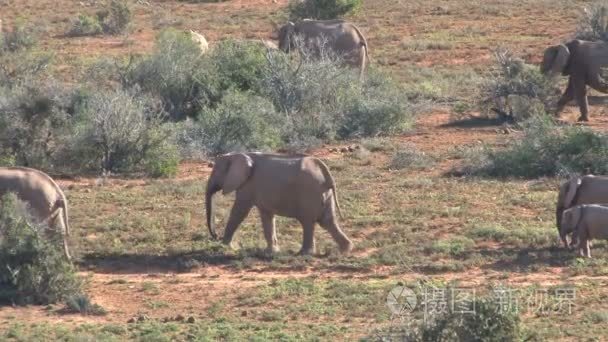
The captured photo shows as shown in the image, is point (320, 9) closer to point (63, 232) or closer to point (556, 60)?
point (556, 60)

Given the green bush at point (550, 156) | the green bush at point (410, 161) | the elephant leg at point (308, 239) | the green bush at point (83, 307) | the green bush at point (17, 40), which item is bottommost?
the green bush at point (17, 40)

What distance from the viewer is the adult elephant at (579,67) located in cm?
2558

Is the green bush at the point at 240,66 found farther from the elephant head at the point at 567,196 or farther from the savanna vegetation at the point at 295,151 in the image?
the elephant head at the point at 567,196

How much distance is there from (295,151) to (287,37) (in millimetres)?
5881

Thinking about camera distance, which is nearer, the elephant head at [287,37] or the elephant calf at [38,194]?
the elephant calf at [38,194]

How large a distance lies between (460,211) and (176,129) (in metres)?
5.81

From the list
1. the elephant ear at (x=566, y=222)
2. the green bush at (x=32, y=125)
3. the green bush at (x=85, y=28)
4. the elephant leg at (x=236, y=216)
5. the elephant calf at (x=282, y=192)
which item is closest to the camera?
the elephant ear at (x=566, y=222)

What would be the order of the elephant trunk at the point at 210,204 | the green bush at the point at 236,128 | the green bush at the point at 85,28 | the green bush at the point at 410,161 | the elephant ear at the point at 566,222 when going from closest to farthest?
the elephant ear at the point at 566,222 → the elephant trunk at the point at 210,204 → the green bush at the point at 410,161 → the green bush at the point at 236,128 → the green bush at the point at 85,28

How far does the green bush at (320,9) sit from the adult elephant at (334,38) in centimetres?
768

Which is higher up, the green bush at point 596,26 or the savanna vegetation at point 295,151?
the savanna vegetation at point 295,151

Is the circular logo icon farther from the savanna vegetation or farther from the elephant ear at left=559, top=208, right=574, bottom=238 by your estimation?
the elephant ear at left=559, top=208, right=574, bottom=238

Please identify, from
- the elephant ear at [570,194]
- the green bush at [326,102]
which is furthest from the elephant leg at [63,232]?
the green bush at [326,102]

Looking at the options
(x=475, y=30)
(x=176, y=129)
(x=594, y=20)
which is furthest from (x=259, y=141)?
(x=475, y=30)

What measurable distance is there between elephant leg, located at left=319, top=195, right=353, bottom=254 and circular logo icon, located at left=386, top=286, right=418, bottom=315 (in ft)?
6.28
